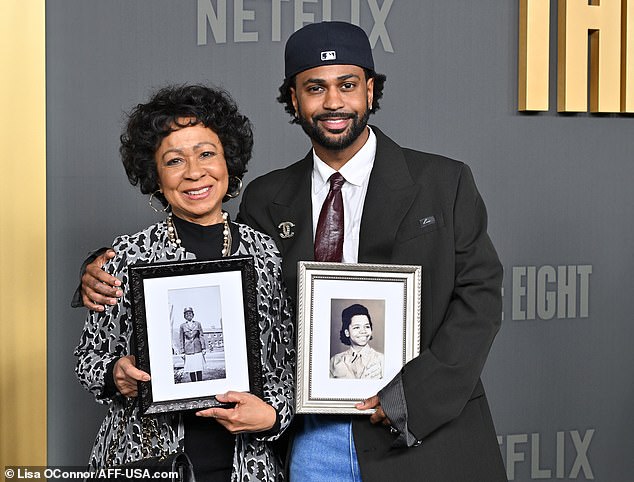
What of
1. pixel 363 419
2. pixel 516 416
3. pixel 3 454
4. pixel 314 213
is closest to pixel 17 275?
pixel 3 454

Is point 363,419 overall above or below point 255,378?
below

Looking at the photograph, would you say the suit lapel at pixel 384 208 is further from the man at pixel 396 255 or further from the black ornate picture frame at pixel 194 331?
the black ornate picture frame at pixel 194 331

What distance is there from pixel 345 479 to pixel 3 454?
1.58 m

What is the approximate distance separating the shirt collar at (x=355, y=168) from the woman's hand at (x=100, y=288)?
0.54m

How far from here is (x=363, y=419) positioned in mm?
2045

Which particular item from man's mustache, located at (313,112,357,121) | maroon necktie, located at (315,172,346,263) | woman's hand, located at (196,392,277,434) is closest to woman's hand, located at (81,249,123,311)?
woman's hand, located at (196,392,277,434)

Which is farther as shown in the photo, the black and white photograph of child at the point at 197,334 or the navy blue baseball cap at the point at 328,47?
the navy blue baseball cap at the point at 328,47

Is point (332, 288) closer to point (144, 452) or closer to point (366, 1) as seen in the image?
point (144, 452)

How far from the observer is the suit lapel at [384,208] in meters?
2.11

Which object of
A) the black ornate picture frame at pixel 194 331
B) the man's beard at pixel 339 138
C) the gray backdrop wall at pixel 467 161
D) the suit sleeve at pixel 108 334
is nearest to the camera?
the black ornate picture frame at pixel 194 331

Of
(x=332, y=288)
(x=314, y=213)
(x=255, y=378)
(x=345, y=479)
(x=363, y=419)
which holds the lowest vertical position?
(x=345, y=479)

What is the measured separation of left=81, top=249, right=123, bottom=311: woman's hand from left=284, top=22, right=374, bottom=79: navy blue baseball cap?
0.62 m

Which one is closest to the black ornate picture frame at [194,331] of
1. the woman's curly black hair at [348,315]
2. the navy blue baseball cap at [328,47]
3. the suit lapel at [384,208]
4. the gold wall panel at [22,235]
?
the woman's curly black hair at [348,315]

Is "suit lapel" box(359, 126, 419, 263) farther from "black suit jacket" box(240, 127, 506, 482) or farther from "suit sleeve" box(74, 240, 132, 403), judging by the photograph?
"suit sleeve" box(74, 240, 132, 403)
